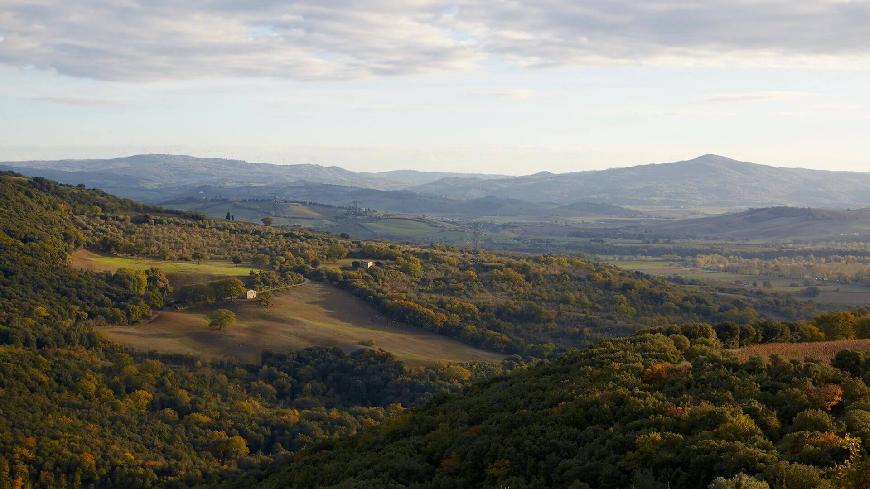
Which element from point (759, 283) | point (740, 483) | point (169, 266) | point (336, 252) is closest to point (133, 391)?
point (169, 266)

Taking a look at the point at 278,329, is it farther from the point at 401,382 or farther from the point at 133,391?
the point at 133,391

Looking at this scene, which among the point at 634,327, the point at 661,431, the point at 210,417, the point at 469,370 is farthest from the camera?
the point at 634,327

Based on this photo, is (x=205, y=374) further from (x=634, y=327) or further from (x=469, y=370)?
(x=634, y=327)

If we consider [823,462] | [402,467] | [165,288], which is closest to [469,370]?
[165,288]

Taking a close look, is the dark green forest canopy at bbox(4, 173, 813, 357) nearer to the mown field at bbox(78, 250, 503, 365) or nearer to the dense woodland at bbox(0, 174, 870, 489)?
the dense woodland at bbox(0, 174, 870, 489)

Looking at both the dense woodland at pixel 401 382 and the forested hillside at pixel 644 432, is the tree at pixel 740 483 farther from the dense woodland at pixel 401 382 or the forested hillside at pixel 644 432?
the dense woodland at pixel 401 382

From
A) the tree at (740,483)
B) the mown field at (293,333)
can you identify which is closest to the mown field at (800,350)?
the tree at (740,483)

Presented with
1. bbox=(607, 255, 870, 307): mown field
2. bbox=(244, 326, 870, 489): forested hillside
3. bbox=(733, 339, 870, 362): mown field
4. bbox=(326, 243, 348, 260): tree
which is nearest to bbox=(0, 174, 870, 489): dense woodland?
bbox=(244, 326, 870, 489): forested hillside
